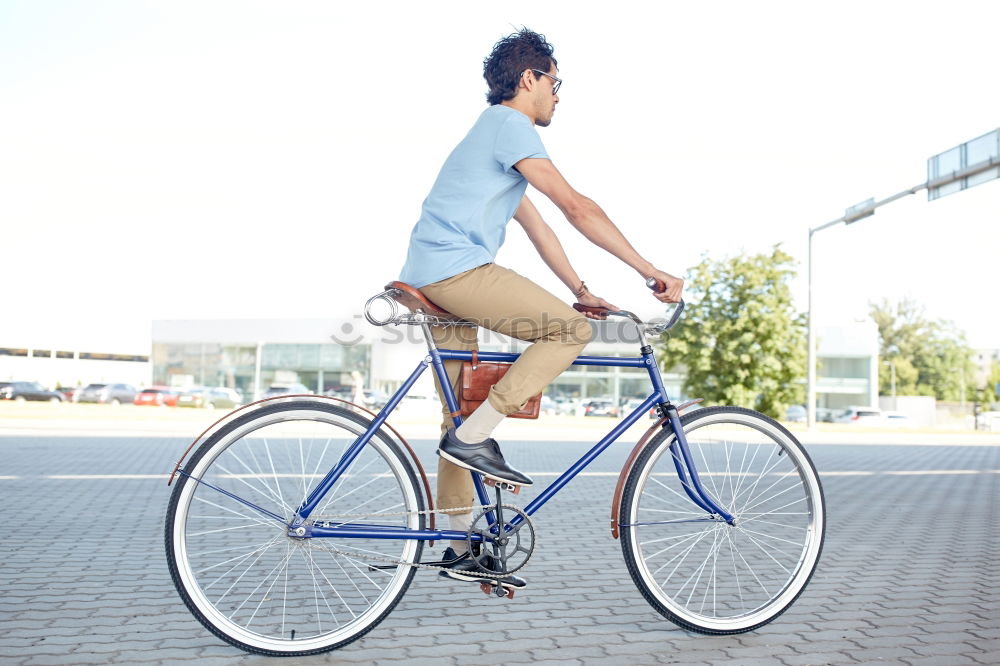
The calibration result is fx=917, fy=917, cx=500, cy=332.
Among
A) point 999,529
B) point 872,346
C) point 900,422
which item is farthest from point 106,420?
point 872,346

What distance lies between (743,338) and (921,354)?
66.1 meters

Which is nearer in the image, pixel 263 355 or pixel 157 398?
pixel 157 398

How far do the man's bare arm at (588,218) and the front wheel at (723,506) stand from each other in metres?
0.63

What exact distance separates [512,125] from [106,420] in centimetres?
2393

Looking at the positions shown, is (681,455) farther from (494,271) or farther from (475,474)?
(494,271)

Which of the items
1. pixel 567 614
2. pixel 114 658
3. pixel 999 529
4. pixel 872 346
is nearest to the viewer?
pixel 114 658

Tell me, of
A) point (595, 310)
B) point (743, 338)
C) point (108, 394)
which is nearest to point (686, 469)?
point (595, 310)

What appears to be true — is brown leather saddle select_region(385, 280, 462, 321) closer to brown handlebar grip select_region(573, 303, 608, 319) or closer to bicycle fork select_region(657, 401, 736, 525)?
brown handlebar grip select_region(573, 303, 608, 319)

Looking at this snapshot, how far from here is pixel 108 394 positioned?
5150cm

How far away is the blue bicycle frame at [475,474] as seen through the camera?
3146 mm

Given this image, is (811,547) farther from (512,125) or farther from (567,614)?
(512,125)

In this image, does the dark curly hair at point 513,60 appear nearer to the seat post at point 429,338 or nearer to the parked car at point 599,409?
the seat post at point 429,338

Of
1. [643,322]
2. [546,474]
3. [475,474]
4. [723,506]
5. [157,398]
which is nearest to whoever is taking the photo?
[475,474]

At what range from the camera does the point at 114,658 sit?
2982mm
